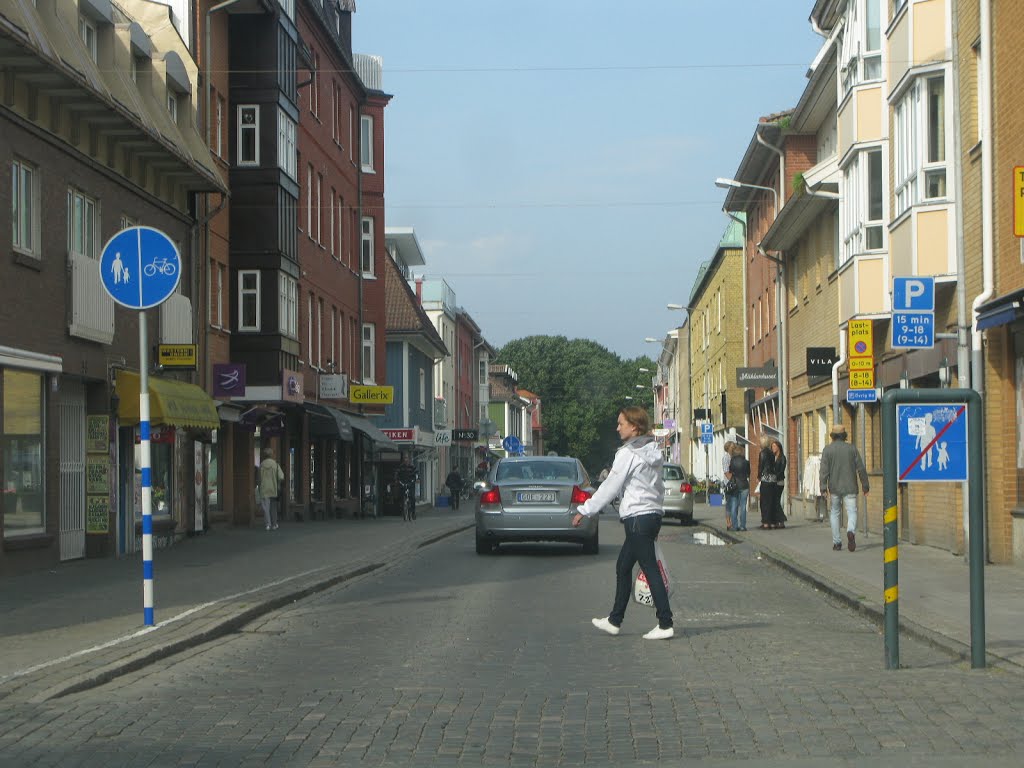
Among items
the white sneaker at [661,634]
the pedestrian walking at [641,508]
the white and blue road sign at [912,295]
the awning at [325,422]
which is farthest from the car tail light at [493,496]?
the awning at [325,422]

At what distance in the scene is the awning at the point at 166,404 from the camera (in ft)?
71.5

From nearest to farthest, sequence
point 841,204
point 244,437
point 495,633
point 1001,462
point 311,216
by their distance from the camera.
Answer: point 495,633 → point 1001,462 → point 841,204 → point 244,437 → point 311,216

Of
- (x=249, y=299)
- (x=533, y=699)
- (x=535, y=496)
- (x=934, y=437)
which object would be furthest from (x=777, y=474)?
(x=533, y=699)

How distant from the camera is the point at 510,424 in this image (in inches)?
4628

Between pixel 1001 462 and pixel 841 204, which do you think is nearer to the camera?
pixel 1001 462

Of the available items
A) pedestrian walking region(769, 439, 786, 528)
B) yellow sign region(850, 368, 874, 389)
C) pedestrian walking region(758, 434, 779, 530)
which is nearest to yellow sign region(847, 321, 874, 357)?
yellow sign region(850, 368, 874, 389)

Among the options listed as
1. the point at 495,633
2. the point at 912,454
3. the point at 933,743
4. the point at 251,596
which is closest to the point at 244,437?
the point at 251,596

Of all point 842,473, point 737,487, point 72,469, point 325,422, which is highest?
point 325,422

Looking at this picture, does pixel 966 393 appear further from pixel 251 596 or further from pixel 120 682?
pixel 251 596

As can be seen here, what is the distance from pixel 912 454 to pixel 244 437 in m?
26.1

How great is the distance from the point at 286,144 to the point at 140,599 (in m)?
21.3

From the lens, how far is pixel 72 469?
20.8 meters

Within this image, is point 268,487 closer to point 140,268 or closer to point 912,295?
point 912,295

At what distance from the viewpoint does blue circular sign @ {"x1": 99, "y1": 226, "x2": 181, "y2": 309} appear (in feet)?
39.3
